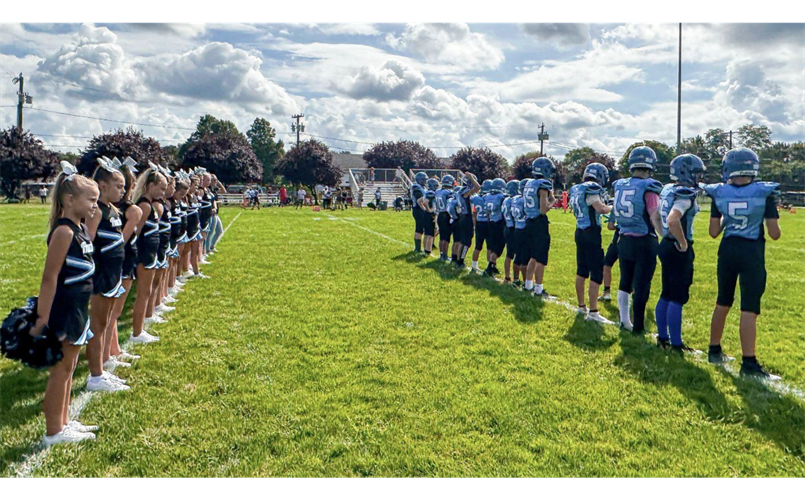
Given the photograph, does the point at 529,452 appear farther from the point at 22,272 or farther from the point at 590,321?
the point at 22,272

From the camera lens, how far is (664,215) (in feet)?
19.5

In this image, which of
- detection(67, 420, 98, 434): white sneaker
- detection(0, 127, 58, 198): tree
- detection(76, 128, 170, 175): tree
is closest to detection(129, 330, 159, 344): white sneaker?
detection(67, 420, 98, 434): white sneaker

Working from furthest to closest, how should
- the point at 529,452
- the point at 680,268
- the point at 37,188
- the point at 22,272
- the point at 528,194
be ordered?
the point at 37,188
the point at 22,272
the point at 528,194
the point at 680,268
the point at 529,452

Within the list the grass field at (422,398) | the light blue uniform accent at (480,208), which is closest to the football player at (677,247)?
the grass field at (422,398)

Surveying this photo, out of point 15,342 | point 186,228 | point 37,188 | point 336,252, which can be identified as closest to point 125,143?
point 37,188

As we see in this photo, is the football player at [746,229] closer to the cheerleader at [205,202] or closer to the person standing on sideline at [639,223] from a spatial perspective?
the person standing on sideline at [639,223]

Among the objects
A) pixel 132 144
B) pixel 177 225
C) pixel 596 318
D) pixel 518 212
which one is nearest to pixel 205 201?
pixel 177 225

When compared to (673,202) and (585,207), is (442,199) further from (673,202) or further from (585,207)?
(673,202)

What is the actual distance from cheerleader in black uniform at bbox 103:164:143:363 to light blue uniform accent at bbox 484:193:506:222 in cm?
682

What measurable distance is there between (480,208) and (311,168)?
46402 millimetres

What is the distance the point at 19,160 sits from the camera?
44250 millimetres

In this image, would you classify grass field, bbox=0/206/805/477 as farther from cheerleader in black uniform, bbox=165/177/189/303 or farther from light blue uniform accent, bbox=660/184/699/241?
light blue uniform accent, bbox=660/184/699/241

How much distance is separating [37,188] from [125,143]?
57.0ft
